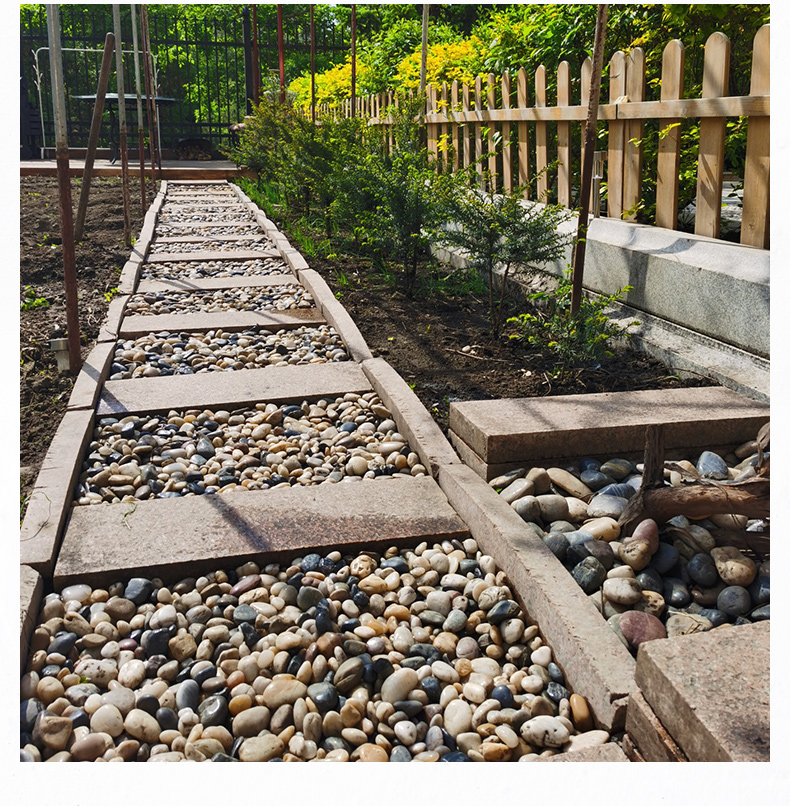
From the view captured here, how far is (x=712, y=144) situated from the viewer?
3729 mm

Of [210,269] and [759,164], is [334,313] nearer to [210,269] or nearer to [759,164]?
[210,269]

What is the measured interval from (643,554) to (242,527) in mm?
1241

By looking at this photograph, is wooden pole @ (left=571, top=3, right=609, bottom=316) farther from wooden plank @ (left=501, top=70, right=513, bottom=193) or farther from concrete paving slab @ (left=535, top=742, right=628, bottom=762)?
concrete paving slab @ (left=535, top=742, right=628, bottom=762)

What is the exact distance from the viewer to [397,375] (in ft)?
12.1

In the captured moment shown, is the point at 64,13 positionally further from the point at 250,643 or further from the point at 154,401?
the point at 250,643

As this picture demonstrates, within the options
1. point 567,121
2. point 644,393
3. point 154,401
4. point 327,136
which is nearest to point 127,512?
point 154,401

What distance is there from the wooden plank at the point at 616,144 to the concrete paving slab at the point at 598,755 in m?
3.55

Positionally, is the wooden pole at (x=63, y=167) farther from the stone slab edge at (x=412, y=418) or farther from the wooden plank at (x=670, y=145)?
the wooden plank at (x=670, y=145)

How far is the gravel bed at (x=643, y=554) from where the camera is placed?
204 cm

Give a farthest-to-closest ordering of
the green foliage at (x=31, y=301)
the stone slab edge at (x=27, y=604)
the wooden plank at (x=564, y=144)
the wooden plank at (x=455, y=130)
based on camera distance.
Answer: the wooden plank at (x=455, y=130) → the green foliage at (x=31, y=301) → the wooden plank at (x=564, y=144) → the stone slab edge at (x=27, y=604)

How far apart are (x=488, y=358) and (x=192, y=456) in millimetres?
1604

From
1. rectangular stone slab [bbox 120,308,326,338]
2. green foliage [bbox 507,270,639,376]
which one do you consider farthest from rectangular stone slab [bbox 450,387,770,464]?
rectangular stone slab [bbox 120,308,326,338]

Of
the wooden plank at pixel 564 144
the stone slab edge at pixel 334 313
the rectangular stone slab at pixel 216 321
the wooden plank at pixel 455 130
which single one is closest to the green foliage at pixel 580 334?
the stone slab edge at pixel 334 313
